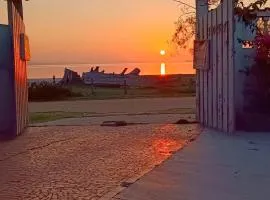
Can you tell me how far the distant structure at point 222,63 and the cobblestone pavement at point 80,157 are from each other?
0.64 meters

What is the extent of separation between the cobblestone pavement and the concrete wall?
55 cm

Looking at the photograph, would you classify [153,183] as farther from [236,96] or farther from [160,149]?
[236,96]

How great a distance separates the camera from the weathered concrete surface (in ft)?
22.6

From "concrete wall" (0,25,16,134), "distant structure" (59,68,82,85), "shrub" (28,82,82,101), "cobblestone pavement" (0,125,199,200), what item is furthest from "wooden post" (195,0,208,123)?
"distant structure" (59,68,82,85)

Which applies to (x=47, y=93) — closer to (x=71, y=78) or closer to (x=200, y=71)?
(x=71, y=78)

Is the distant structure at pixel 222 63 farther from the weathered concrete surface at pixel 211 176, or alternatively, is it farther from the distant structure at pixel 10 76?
the distant structure at pixel 10 76

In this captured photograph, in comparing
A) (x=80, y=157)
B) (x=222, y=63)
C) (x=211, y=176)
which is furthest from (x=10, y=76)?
(x=211, y=176)

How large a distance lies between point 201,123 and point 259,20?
2.70 meters

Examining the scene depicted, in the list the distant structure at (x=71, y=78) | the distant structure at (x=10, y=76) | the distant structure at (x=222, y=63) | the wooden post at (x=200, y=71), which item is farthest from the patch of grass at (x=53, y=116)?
the distant structure at (x=71, y=78)

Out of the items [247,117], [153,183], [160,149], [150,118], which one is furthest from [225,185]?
[150,118]

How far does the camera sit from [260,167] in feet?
28.0

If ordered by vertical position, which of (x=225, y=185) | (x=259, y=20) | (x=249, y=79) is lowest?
(x=225, y=185)

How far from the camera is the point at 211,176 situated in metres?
7.85

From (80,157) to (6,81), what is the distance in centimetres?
406
